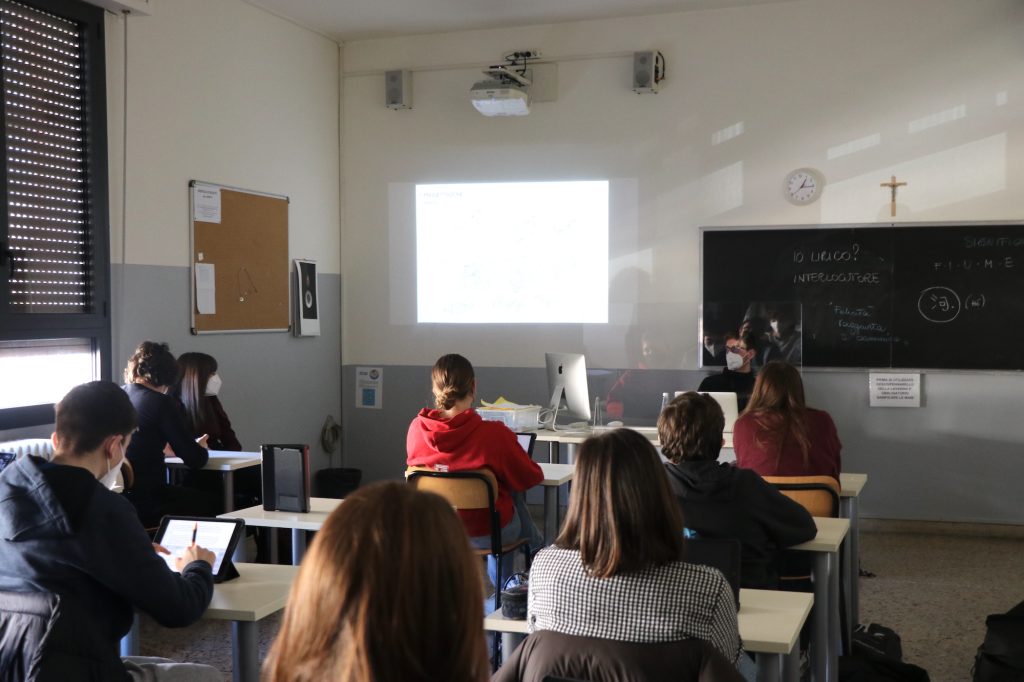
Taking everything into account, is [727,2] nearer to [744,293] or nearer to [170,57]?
[744,293]

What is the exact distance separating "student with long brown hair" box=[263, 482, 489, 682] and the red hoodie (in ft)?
9.63

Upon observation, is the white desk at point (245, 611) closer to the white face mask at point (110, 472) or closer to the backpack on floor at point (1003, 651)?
the white face mask at point (110, 472)

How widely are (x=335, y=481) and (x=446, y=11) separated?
10.9ft

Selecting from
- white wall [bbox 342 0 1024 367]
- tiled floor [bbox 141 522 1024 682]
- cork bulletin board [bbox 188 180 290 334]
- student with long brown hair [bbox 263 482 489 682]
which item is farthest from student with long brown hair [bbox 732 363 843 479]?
cork bulletin board [bbox 188 180 290 334]

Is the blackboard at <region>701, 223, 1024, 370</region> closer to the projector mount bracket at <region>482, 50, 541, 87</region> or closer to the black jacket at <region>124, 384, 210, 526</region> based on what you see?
the projector mount bracket at <region>482, 50, 541, 87</region>

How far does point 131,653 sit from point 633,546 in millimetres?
1797

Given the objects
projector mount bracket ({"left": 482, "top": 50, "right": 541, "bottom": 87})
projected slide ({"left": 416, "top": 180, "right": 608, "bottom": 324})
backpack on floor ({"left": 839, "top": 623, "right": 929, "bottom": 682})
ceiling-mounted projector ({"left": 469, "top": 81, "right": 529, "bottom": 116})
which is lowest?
backpack on floor ({"left": 839, "top": 623, "right": 929, "bottom": 682})

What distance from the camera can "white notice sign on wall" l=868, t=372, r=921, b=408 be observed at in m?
6.27

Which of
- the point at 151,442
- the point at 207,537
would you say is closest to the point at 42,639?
the point at 207,537

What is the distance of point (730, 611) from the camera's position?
1980mm

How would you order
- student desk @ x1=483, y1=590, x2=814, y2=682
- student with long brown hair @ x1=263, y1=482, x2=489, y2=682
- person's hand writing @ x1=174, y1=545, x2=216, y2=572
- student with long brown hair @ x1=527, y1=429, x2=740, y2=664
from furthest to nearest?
1. person's hand writing @ x1=174, y1=545, x2=216, y2=572
2. student desk @ x1=483, y1=590, x2=814, y2=682
3. student with long brown hair @ x1=527, y1=429, x2=740, y2=664
4. student with long brown hair @ x1=263, y1=482, x2=489, y2=682

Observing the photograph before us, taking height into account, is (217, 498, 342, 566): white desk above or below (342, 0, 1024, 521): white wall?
below

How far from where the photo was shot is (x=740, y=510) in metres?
2.97

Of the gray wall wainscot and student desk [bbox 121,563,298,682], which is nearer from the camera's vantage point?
student desk [bbox 121,563,298,682]
